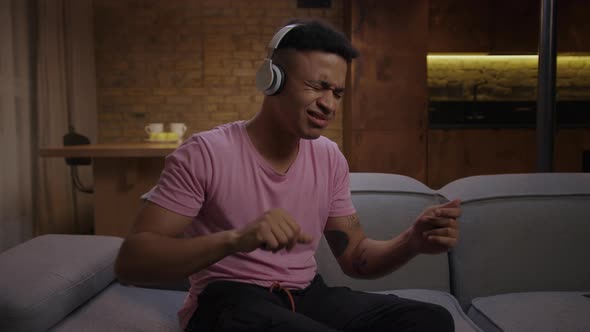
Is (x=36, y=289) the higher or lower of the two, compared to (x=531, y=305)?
higher

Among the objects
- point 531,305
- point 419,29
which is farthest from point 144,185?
point 419,29

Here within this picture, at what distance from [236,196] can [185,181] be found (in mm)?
126

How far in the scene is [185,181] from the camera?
1.19 metres

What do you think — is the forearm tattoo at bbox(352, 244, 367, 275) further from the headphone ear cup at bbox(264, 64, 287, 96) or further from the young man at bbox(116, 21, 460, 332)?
the headphone ear cup at bbox(264, 64, 287, 96)

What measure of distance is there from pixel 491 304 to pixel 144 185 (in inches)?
106

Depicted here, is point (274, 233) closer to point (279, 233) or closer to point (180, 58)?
point (279, 233)

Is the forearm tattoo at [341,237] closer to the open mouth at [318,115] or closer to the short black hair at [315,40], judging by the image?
the open mouth at [318,115]

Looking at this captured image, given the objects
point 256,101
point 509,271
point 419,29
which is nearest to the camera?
point 509,271

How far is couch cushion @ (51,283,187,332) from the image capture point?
1435 mm

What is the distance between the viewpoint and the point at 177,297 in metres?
1.68

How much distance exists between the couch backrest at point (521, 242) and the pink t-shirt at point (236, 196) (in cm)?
67

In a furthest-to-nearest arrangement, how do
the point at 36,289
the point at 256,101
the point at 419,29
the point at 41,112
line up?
the point at 256,101
the point at 419,29
the point at 41,112
the point at 36,289

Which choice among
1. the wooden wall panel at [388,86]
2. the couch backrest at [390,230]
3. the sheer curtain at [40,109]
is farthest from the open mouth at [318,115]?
the wooden wall panel at [388,86]

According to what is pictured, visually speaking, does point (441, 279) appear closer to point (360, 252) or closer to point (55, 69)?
point (360, 252)
